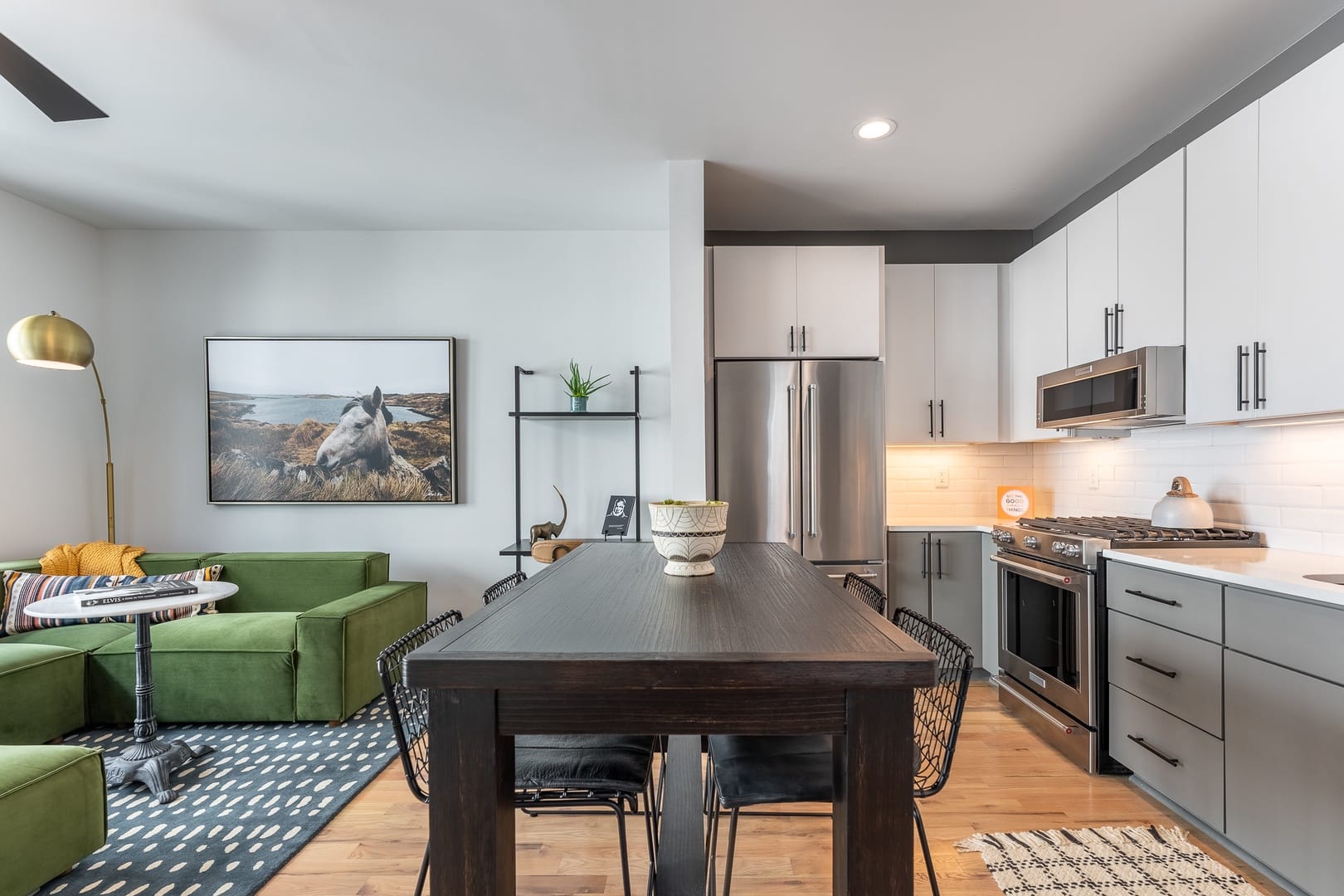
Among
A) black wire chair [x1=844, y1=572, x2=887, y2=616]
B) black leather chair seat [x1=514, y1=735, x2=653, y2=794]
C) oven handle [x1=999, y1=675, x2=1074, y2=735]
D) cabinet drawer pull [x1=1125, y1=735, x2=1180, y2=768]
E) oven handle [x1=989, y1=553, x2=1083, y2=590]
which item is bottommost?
oven handle [x1=999, y1=675, x2=1074, y2=735]

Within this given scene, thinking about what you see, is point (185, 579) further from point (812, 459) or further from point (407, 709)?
point (812, 459)

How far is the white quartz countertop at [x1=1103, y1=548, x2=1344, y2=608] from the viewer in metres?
1.72

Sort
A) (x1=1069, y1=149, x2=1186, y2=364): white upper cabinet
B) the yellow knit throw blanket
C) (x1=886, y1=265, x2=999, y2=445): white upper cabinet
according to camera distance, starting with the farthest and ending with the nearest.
Answer: 1. (x1=886, y1=265, x2=999, y2=445): white upper cabinet
2. the yellow knit throw blanket
3. (x1=1069, y1=149, x2=1186, y2=364): white upper cabinet

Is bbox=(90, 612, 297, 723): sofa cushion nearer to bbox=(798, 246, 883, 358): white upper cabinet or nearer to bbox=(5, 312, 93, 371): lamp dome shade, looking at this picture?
bbox=(5, 312, 93, 371): lamp dome shade

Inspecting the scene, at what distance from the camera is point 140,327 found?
4012mm

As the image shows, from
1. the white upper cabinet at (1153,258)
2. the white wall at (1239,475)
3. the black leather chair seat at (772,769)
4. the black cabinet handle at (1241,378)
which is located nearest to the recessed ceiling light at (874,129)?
the white upper cabinet at (1153,258)

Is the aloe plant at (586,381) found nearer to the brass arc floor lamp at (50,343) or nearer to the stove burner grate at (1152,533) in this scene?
the brass arc floor lamp at (50,343)

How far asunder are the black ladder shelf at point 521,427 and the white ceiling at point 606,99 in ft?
3.37

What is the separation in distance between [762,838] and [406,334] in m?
3.36

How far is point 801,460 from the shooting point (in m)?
3.44

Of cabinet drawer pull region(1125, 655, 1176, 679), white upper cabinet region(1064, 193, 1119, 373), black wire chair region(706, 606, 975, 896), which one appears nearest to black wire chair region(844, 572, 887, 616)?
black wire chair region(706, 606, 975, 896)

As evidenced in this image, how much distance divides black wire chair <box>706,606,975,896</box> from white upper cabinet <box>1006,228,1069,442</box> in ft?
7.88

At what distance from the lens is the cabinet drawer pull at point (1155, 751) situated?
2.21 meters

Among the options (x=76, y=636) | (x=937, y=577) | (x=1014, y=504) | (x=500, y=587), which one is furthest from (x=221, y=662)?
(x=1014, y=504)
